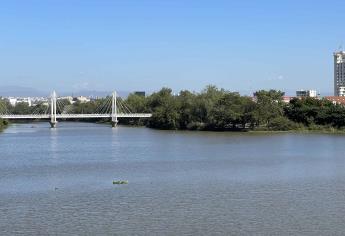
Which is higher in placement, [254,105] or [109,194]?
[254,105]

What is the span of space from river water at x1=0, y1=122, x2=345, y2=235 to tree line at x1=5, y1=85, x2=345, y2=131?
26.2 metres

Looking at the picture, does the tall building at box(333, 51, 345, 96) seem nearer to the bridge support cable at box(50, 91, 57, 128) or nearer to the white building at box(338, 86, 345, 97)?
the white building at box(338, 86, 345, 97)

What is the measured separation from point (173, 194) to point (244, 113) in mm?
40786

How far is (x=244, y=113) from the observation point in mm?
58750

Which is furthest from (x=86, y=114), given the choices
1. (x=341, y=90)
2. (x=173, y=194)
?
(x=341, y=90)

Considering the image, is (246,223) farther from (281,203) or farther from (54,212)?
(54,212)

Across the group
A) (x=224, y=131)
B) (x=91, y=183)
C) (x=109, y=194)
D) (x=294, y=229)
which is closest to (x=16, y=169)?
(x=91, y=183)

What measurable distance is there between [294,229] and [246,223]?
1190 millimetres

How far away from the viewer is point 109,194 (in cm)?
1856

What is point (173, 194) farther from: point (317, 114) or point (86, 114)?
point (86, 114)

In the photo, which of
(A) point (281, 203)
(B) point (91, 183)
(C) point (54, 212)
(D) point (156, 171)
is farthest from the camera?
(D) point (156, 171)

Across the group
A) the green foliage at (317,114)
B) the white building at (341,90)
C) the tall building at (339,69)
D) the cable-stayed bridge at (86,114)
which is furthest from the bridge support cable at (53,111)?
the tall building at (339,69)

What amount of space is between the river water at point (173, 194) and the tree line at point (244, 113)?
86.1 ft

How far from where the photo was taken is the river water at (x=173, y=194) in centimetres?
1439
